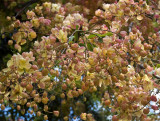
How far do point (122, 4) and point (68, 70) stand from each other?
0.47 meters

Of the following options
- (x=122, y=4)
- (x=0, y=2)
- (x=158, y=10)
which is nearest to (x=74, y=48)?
(x=122, y=4)

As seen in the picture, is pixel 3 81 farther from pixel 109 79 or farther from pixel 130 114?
pixel 130 114

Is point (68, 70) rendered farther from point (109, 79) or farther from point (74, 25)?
point (74, 25)

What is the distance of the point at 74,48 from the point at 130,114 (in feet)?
1.14

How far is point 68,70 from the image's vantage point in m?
0.93

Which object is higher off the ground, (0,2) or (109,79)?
(0,2)

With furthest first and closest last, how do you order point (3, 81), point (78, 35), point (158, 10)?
1. point (158, 10)
2. point (78, 35)
3. point (3, 81)

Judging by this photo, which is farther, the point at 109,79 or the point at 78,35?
the point at 78,35

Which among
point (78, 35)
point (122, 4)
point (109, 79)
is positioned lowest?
point (109, 79)

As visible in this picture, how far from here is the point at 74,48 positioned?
862 mm

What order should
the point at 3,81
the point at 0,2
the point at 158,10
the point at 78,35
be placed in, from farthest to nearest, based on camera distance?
the point at 0,2, the point at 158,10, the point at 78,35, the point at 3,81

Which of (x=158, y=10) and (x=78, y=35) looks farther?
(x=158, y=10)

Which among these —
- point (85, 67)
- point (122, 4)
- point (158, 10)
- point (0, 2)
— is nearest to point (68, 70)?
point (85, 67)

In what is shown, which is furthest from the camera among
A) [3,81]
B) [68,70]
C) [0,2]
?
[0,2]
